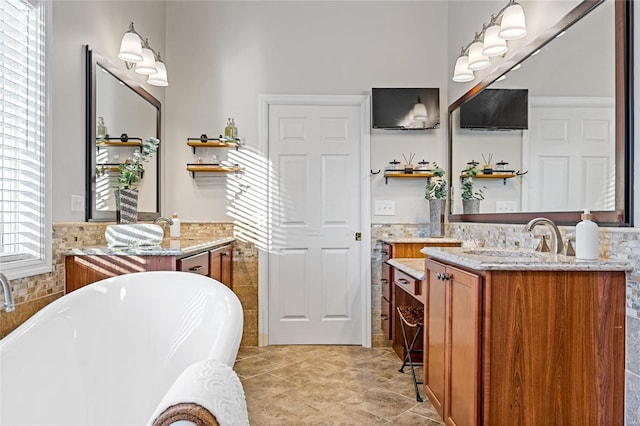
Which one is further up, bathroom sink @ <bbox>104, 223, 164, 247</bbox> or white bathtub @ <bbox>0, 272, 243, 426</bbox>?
bathroom sink @ <bbox>104, 223, 164, 247</bbox>

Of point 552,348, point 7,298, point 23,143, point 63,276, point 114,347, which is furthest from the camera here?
point 63,276

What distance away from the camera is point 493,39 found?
269cm

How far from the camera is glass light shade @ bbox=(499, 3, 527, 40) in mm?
2419

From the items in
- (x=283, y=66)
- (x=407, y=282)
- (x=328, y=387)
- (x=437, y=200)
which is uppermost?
(x=283, y=66)

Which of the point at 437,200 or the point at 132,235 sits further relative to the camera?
the point at 437,200

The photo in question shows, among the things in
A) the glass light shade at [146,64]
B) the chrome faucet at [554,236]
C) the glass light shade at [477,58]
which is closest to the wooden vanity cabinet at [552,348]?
the chrome faucet at [554,236]

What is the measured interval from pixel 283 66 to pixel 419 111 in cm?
124

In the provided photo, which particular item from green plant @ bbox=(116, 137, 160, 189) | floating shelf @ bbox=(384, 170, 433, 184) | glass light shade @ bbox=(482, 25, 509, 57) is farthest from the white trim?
glass light shade @ bbox=(482, 25, 509, 57)

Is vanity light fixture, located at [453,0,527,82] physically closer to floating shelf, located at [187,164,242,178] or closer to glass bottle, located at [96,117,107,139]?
floating shelf, located at [187,164,242,178]

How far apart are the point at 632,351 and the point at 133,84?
3.24 m

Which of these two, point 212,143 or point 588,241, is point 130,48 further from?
point 588,241

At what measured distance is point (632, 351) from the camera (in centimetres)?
159

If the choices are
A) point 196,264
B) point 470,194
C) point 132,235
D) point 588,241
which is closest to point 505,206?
point 470,194

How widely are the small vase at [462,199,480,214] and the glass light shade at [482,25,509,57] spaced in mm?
991
